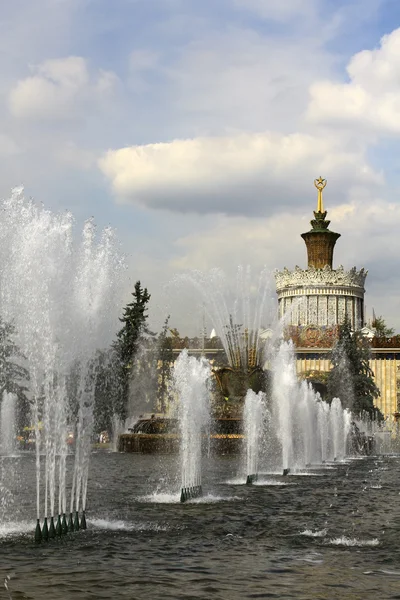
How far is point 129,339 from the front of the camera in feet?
192

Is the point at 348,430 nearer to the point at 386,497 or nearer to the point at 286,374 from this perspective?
the point at 286,374

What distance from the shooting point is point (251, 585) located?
10562 millimetres

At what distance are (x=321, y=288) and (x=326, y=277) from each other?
120 cm

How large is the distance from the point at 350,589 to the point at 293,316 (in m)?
77.9

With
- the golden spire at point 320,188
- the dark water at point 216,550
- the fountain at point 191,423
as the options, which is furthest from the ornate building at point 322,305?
the dark water at point 216,550

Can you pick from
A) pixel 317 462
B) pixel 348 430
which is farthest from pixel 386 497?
pixel 348 430

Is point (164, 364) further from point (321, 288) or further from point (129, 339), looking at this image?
point (321, 288)

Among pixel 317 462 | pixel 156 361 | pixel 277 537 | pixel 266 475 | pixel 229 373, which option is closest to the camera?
pixel 277 537

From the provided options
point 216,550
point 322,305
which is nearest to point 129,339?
point 322,305

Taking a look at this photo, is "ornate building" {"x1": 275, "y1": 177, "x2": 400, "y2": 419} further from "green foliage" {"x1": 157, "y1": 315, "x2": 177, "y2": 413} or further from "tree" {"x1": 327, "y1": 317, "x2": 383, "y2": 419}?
"green foliage" {"x1": 157, "y1": 315, "x2": 177, "y2": 413}

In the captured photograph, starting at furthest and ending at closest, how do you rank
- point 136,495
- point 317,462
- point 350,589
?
point 317,462
point 136,495
point 350,589

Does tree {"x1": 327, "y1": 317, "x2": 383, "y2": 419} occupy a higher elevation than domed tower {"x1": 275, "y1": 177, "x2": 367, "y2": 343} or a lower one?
lower

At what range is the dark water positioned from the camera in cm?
1038

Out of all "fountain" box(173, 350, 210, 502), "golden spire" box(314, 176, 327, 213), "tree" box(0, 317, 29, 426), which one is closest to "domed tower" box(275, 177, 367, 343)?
"golden spire" box(314, 176, 327, 213)
